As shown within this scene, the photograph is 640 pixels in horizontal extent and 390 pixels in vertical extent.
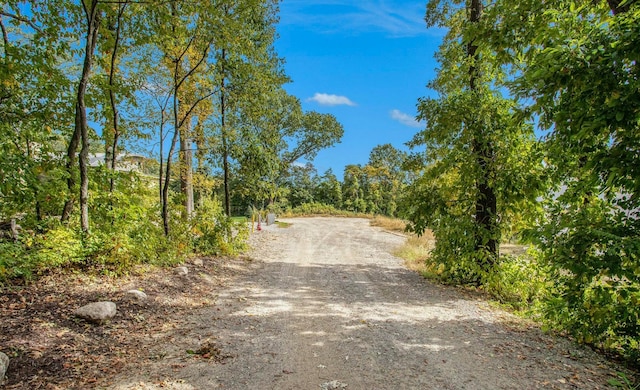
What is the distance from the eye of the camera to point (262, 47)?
10.4 meters

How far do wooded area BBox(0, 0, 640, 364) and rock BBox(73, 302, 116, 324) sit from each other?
1.18 m

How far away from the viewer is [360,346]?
4039 mm

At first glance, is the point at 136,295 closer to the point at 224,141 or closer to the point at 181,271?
the point at 181,271

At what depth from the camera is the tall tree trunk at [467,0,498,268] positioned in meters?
7.03

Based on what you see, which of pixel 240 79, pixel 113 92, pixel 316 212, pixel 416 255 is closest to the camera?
pixel 113 92

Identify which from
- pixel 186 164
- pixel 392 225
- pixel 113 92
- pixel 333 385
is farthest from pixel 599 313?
pixel 392 225

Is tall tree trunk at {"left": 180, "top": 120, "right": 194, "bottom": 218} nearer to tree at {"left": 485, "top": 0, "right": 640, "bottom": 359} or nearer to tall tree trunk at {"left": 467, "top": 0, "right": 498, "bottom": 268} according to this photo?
tall tree trunk at {"left": 467, "top": 0, "right": 498, "bottom": 268}

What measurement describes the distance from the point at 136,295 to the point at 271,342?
241 centimetres

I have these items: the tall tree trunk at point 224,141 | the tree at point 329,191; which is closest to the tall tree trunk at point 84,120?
the tall tree trunk at point 224,141

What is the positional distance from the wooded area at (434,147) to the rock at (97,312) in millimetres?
1179

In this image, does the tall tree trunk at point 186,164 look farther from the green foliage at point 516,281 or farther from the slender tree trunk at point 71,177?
the green foliage at point 516,281

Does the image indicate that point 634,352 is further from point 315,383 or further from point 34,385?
point 34,385

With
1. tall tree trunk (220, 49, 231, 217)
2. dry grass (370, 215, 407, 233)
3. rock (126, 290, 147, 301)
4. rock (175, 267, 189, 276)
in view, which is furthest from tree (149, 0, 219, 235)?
dry grass (370, 215, 407, 233)

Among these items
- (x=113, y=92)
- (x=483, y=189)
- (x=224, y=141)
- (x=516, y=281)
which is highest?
(x=113, y=92)
